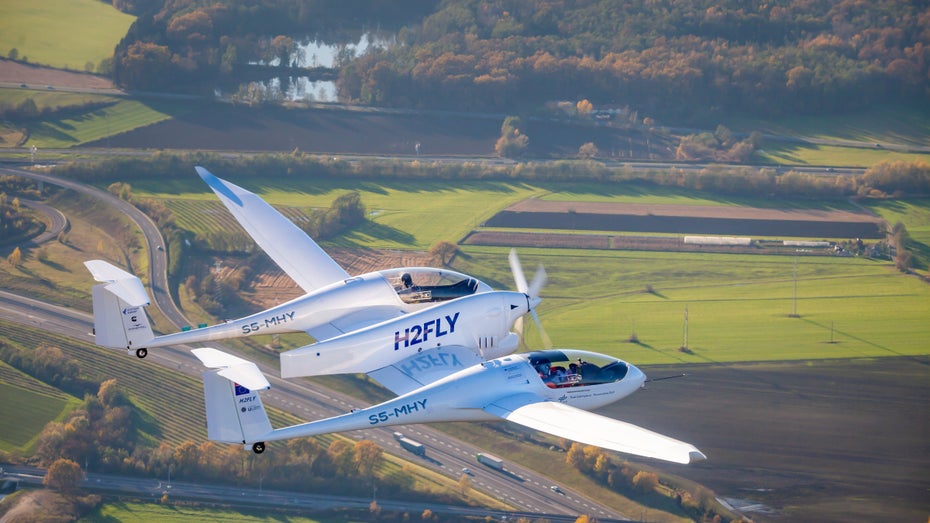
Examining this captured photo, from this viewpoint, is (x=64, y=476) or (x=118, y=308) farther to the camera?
(x=64, y=476)

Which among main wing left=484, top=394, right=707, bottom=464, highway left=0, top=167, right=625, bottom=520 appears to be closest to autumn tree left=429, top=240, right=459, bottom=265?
highway left=0, top=167, right=625, bottom=520

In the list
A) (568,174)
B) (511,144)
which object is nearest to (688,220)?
(568,174)

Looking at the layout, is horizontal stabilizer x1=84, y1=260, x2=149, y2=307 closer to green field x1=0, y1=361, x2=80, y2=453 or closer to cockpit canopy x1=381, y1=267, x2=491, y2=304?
cockpit canopy x1=381, y1=267, x2=491, y2=304

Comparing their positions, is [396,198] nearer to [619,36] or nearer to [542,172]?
[542,172]

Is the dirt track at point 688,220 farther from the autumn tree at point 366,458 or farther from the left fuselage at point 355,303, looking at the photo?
the left fuselage at point 355,303

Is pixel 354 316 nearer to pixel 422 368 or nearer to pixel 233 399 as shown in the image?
pixel 422 368

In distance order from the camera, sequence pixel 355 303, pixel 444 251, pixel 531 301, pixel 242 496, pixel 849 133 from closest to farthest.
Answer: pixel 355 303 → pixel 531 301 → pixel 242 496 → pixel 444 251 → pixel 849 133

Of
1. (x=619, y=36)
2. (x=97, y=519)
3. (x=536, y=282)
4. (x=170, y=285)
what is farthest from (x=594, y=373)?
(x=619, y=36)
